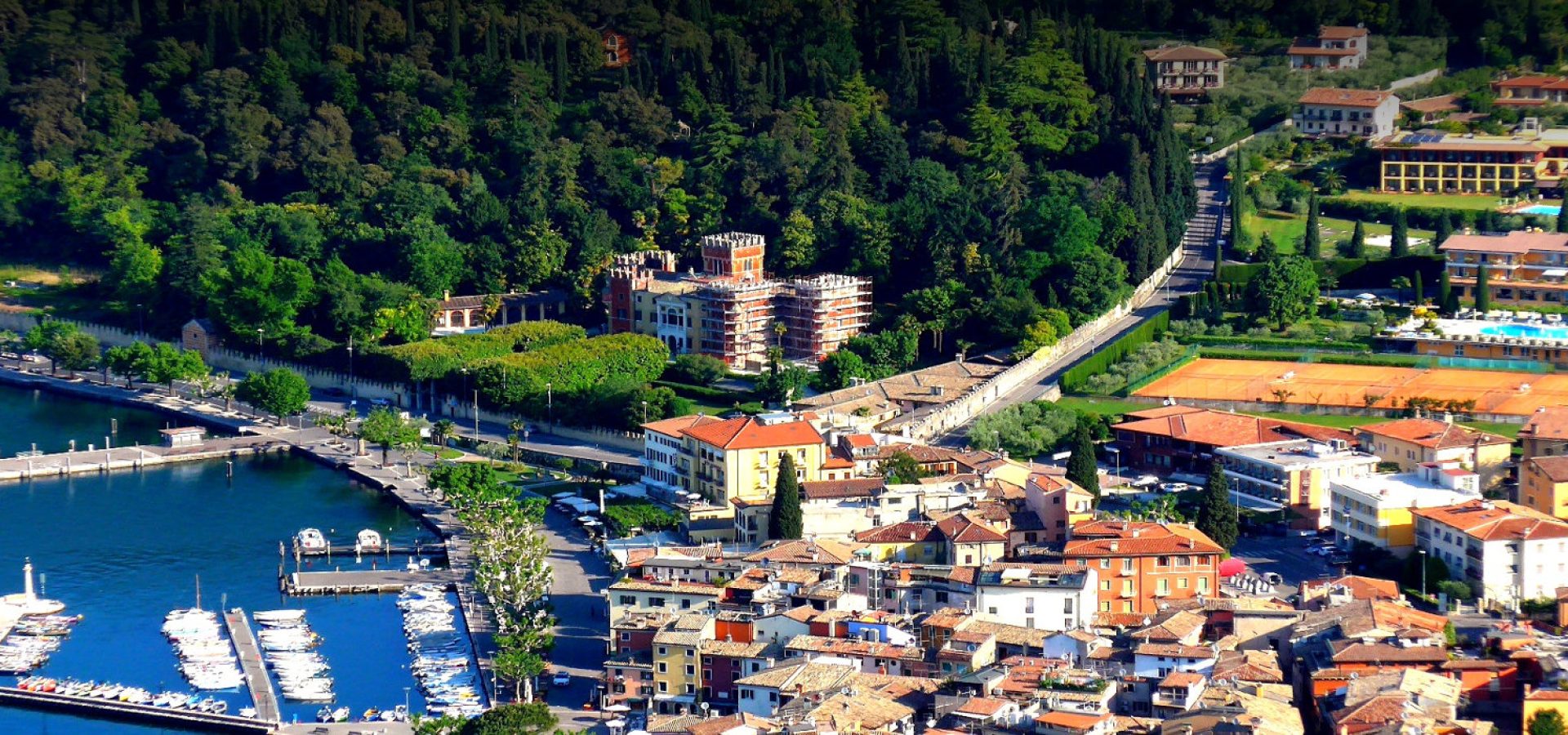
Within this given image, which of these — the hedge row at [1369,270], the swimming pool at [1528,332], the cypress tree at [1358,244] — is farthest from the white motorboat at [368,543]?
the cypress tree at [1358,244]

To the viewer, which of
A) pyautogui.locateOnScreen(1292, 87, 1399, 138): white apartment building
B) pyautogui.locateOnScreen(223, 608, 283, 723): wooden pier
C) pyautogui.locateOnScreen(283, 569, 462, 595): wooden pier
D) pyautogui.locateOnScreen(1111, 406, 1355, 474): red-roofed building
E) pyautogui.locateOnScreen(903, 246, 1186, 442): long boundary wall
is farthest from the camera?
pyautogui.locateOnScreen(1292, 87, 1399, 138): white apartment building

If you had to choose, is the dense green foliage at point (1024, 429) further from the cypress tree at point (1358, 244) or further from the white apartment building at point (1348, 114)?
the white apartment building at point (1348, 114)

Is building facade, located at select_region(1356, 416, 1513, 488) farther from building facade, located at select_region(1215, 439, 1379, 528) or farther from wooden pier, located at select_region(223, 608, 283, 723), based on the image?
wooden pier, located at select_region(223, 608, 283, 723)

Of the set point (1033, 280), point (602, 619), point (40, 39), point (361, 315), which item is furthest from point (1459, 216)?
point (40, 39)

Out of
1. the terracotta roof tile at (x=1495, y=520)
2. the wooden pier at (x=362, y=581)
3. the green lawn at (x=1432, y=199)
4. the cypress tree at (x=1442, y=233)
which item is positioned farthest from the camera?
the green lawn at (x=1432, y=199)

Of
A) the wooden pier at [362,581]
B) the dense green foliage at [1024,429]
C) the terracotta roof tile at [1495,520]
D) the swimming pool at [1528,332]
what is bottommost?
the wooden pier at [362,581]

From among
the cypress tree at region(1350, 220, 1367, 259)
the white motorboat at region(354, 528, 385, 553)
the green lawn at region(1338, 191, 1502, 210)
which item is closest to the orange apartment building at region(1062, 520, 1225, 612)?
the white motorboat at region(354, 528, 385, 553)
